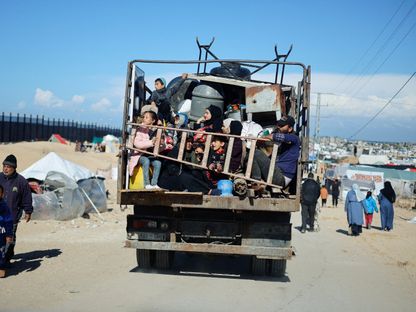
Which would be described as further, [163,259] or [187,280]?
[163,259]

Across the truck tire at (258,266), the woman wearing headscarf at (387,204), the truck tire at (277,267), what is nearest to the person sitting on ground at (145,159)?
the truck tire at (258,266)

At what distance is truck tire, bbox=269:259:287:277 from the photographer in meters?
8.98

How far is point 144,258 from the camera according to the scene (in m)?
9.08

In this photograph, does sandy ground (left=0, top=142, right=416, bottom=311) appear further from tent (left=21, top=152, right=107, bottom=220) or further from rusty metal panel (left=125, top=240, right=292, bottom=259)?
tent (left=21, top=152, right=107, bottom=220)

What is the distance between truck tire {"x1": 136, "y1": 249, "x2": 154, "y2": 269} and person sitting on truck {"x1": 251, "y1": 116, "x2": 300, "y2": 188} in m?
2.26

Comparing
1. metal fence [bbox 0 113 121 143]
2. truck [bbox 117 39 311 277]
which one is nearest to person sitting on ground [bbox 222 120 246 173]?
truck [bbox 117 39 311 277]

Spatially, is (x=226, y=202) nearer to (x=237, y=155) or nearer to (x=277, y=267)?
(x=237, y=155)

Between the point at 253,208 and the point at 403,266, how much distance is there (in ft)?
16.9

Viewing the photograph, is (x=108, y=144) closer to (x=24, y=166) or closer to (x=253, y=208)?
(x=24, y=166)

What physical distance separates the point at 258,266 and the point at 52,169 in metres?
11.0

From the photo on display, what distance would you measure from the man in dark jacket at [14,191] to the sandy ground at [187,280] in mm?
866

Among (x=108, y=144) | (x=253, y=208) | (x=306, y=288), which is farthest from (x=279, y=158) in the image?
(x=108, y=144)

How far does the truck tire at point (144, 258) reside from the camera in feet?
29.5

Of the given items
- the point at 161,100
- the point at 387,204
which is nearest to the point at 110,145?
the point at 387,204
